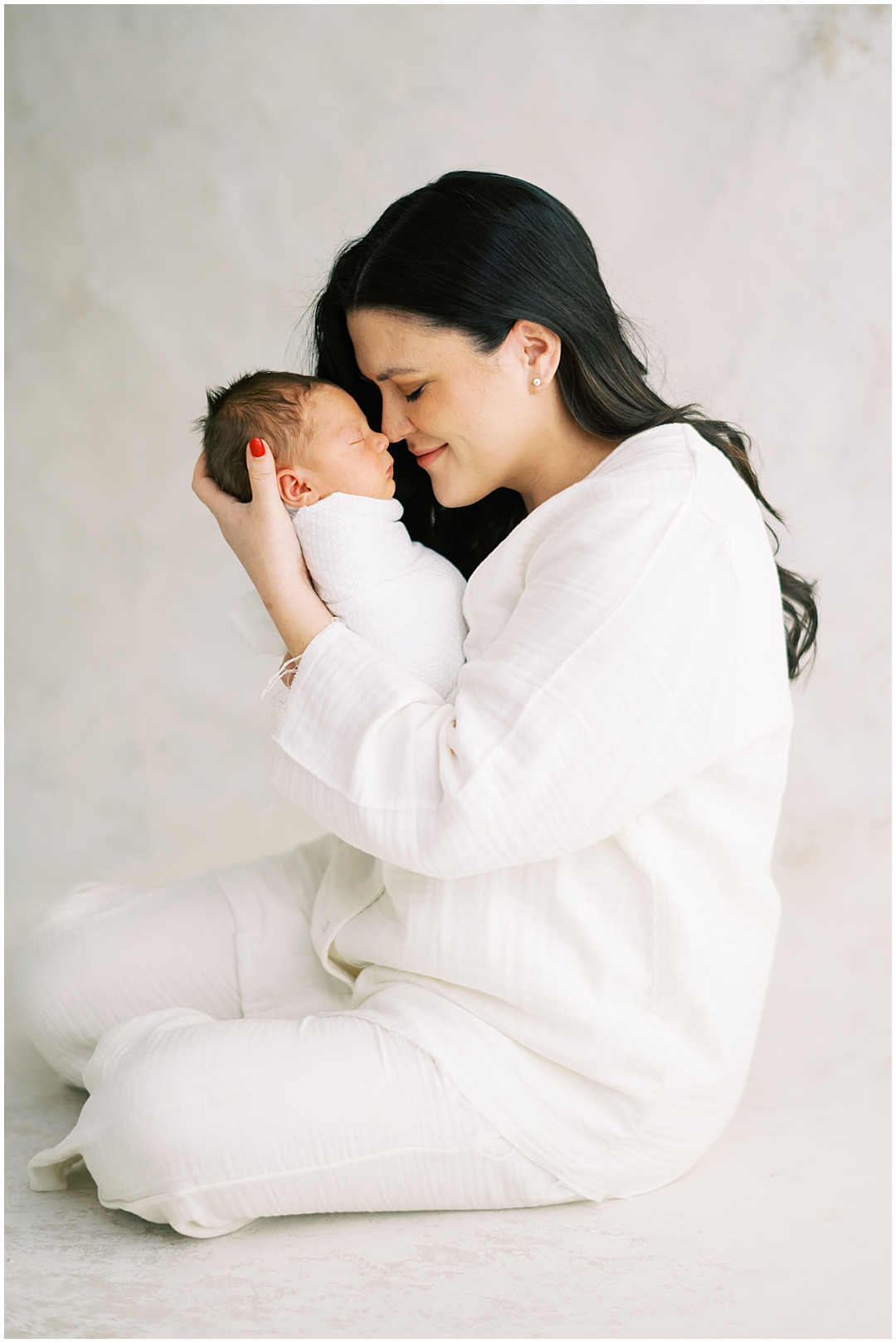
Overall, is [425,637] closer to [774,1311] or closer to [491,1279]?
[491,1279]

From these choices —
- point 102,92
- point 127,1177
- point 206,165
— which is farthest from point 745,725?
point 102,92

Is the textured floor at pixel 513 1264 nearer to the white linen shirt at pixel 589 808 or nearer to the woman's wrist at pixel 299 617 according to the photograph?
the white linen shirt at pixel 589 808

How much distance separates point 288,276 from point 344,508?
6.13ft

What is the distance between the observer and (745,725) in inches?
53.4

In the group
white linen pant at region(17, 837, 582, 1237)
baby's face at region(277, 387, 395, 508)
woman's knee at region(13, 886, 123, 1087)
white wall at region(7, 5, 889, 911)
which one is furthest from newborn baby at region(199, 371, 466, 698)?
white wall at region(7, 5, 889, 911)

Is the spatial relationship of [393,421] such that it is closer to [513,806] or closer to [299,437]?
[299,437]

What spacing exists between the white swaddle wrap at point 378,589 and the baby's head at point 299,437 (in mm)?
32

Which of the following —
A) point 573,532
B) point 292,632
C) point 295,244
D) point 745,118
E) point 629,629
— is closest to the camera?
point 629,629

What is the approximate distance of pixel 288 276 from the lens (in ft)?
10.6

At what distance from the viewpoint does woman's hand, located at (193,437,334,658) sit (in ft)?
4.93

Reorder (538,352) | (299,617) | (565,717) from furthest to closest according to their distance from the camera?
(538,352), (299,617), (565,717)

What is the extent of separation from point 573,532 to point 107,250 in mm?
2441

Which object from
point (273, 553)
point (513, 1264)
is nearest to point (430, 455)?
point (273, 553)

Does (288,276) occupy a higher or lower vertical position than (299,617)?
higher
